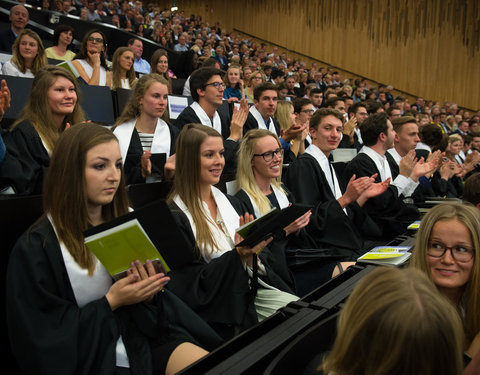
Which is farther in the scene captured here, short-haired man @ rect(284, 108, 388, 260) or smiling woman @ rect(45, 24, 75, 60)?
smiling woman @ rect(45, 24, 75, 60)

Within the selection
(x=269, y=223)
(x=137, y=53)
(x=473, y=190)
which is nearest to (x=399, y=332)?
(x=269, y=223)

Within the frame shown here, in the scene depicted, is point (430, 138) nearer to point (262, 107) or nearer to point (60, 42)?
point (262, 107)

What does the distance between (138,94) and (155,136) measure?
0.39 meters

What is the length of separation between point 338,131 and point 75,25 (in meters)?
6.86

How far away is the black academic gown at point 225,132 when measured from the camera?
149 inches

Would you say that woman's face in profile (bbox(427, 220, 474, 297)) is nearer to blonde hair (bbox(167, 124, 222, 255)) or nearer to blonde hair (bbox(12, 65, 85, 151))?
blonde hair (bbox(167, 124, 222, 255))

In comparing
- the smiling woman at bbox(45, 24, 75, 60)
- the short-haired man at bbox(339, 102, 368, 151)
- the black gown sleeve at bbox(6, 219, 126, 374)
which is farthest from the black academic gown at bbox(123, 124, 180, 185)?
the short-haired man at bbox(339, 102, 368, 151)

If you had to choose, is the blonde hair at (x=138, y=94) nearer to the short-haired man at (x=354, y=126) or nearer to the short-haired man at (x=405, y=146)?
the short-haired man at (x=405, y=146)

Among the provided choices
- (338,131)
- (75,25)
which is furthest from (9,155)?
(75,25)

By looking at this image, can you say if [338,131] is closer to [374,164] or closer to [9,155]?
[374,164]

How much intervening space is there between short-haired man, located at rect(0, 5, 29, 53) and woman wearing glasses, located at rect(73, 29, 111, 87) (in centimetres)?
120

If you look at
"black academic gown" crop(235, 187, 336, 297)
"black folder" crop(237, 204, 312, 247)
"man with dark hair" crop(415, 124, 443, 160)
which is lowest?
"black academic gown" crop(235, 187, 336, 297)

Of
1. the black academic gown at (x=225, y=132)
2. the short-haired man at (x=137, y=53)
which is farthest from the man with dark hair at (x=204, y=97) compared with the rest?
the short-haired man at (x=137, y=53)

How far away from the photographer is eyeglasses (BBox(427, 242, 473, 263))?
5.06ft
